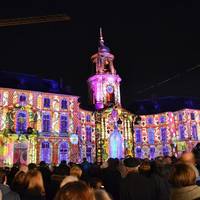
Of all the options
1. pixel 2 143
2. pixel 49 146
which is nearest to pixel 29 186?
pixel 2 143

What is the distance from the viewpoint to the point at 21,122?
34.7 meters

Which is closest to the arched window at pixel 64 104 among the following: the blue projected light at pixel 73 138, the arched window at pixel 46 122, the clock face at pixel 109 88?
the arched window at pixel 46 122

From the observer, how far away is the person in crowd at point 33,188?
521 cm

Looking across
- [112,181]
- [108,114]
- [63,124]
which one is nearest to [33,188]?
[112,181]

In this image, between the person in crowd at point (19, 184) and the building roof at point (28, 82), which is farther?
the building roof at point (28, 82)

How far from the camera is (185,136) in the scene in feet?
157

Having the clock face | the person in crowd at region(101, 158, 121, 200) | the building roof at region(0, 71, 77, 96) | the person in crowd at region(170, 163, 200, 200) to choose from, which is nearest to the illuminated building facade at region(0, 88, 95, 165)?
the building roof at region(0, 71, 77, 96)

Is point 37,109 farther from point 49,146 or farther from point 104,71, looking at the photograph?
point 104,71

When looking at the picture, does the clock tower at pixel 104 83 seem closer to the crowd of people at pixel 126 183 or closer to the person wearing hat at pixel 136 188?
the crowd of people at pixel 126 183

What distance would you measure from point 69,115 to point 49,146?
519 centimetres

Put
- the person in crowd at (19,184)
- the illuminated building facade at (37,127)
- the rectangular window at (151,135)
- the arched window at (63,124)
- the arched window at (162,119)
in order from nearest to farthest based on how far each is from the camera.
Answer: the person in crowd at (19,184)
the illuminated building facade at (37,127)
the arched window at (63,124)
the arched window at (162,119)
the rectangular window at (151,135)

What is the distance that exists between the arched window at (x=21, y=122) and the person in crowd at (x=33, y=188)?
30.1 metres

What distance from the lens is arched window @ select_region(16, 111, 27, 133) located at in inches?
1351

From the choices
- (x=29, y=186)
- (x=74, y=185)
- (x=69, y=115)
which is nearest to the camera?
(x=74, y=185)
